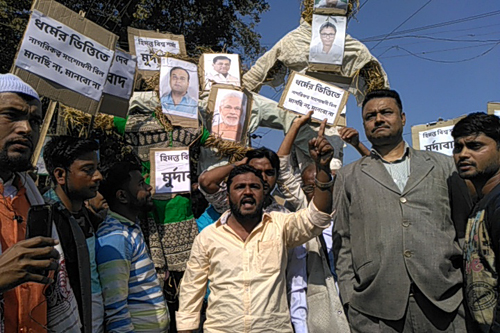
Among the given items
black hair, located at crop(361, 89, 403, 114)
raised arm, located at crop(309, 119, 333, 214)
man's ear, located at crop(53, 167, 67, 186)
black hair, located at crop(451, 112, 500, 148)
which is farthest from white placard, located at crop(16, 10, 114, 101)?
black hair, located at crop(451, 112, 500, 148)

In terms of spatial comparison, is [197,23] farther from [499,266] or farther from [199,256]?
[499,266]

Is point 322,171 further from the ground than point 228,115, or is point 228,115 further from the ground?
point 228,115

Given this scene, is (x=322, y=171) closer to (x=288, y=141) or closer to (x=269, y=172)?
(x=269, y=172)

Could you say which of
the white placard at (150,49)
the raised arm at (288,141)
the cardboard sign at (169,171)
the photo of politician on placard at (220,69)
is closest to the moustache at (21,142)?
the raised arm at (288,141)

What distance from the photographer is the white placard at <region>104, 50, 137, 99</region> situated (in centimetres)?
415

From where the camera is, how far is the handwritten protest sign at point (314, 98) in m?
4.55

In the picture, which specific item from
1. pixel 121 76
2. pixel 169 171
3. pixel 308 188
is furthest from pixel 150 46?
pixel 308 188

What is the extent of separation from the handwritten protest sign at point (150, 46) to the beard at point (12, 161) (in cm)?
370

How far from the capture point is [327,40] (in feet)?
18.1

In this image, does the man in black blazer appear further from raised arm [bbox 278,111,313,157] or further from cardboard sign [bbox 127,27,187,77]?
cardboard sign [bbox 127,27,187,77]

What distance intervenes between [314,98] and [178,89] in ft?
4.34

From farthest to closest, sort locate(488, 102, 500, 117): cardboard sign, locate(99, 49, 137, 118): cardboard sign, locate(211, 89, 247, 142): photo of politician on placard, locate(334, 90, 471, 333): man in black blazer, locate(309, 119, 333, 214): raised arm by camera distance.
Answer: locate(488, 102, 500, 117): cardboard sign, locate(211, 89, 247, 142): photo of politician on placard, locate(99, 49, 137, 118): cardboard sign, locate(309, 119, 333, 214): raised arm, locate(334, 90, 471, 333): man in black blazer

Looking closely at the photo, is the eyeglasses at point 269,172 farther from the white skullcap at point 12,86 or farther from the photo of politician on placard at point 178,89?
the white skullcap at point 12,86

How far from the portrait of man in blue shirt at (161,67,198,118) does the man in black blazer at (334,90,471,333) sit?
2.09 m
